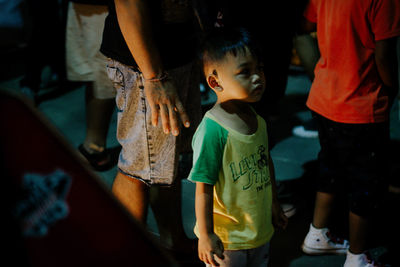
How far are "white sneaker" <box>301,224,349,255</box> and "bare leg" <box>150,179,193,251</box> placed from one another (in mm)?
600

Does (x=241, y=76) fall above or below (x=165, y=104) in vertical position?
above

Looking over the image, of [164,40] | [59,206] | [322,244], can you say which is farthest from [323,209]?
[59,206]

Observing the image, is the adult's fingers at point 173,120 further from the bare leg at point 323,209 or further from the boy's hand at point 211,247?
the bare leg at point 323,209

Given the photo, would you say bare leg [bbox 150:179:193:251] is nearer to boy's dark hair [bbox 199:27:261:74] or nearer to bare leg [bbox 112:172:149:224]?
bare leg [bbox 112:172:149:224]

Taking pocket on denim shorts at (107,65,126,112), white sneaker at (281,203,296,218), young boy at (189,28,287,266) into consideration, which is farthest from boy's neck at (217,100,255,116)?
white sneaker at (281,203,296,218)

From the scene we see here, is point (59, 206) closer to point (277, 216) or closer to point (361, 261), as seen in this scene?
point (277, 216)

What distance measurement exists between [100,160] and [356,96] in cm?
189

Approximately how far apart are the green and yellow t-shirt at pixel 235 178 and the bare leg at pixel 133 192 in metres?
0.53

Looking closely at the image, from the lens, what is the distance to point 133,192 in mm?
1900

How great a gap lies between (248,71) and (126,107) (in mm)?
636

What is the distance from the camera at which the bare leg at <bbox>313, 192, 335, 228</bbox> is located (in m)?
Answer: 2.14

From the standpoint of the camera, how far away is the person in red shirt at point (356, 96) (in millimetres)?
1711

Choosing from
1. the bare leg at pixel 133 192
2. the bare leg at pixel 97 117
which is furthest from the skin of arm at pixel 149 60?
the bare leg at pixel 97 117

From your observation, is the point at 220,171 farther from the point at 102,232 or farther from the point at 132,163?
the point at 102,232
